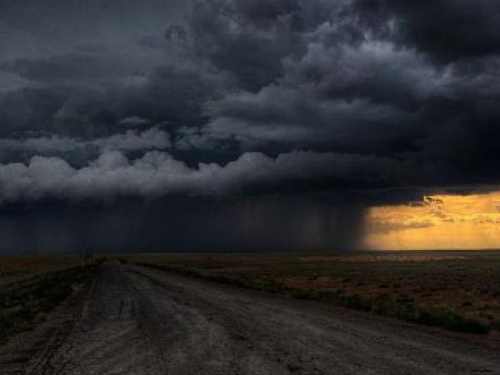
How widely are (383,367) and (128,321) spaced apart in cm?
1196

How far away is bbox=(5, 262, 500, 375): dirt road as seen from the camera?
1177cm

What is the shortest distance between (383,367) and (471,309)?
63.9 ft

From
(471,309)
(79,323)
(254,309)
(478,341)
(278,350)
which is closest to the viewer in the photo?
(278,350)

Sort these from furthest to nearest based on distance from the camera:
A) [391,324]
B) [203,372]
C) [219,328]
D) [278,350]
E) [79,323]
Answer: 1. [79,323]
2. [391,324]
3. [219,328]
4. [278,350]
5. [203,372]

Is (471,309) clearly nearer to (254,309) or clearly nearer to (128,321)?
(254,309)

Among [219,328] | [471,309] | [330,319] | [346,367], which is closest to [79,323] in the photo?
[219,328]

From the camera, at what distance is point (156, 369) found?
1179 cm

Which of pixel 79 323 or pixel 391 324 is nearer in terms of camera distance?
pixel 391 324

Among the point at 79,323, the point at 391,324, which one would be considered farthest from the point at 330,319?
the point at 79,323

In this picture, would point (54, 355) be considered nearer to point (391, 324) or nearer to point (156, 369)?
point (156, 369)

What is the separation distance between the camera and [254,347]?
14258 millimetres

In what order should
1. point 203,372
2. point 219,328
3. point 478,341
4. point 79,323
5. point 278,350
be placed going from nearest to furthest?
point 203,372
point 278,350
point 478,341
point 219,328
point 79,323

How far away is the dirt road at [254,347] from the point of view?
11766mm

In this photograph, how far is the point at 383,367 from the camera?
37.7 ft
